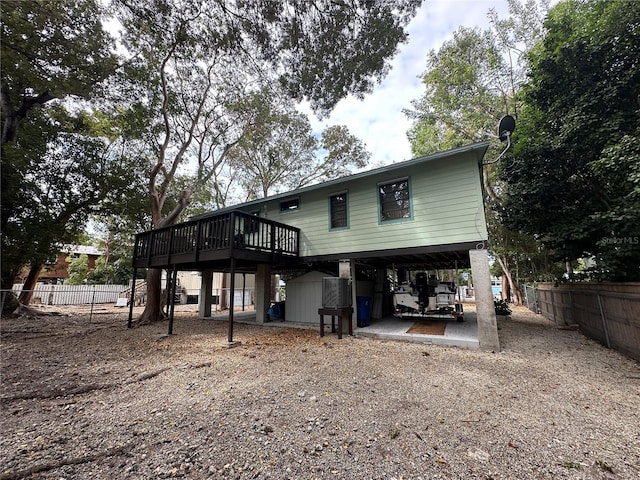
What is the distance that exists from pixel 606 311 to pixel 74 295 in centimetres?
2723

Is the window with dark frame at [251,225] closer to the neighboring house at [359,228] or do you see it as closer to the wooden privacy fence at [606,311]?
the neighboring house at [359,228]

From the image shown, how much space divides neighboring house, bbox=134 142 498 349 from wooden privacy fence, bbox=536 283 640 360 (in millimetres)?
2265

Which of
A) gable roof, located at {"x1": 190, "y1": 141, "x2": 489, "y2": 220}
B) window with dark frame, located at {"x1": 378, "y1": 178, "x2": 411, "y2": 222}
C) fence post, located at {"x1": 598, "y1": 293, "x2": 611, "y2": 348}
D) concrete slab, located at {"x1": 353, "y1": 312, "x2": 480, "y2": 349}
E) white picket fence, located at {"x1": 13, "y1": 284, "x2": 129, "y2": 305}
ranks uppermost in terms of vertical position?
gable roof, located at {"x1": 190, "y1": 141, "x2": 489, "y2": 220}

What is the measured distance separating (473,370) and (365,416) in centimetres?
273

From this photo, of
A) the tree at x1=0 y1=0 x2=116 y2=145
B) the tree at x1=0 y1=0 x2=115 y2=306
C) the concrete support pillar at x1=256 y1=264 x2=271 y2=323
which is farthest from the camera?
the concrete support pillar at x1=256 y1=264 x2=271 y2=323

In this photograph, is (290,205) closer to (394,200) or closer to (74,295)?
(394,200)

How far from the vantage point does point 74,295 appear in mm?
18469

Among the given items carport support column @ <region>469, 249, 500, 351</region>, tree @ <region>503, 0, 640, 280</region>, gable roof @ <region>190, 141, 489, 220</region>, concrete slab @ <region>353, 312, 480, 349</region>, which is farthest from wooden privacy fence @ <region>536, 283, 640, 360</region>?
gable roof @ <region>190, 141, 489, 220</region>

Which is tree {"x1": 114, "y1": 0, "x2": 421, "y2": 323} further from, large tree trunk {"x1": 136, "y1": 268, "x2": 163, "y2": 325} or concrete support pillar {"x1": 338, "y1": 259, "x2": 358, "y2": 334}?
concrete support pillar {"x1": 338, "y1": 259, "x2": 358, "y2": 334}

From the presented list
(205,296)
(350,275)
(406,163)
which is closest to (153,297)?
(205,296)

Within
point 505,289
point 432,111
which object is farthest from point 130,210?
point 505,289

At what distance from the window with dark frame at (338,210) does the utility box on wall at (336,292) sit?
1845 mm

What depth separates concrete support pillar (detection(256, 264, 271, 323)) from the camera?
9.62 metres

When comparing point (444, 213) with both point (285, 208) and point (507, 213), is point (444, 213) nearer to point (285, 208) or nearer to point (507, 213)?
point (507, 213)
